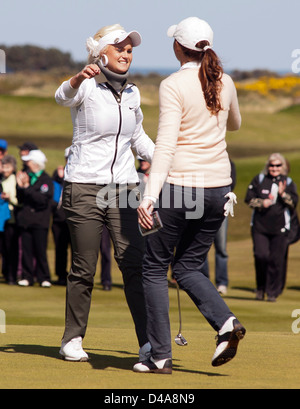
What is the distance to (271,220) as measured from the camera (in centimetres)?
1302

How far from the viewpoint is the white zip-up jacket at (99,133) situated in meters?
6.21

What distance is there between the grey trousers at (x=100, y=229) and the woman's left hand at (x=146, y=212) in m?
0.81

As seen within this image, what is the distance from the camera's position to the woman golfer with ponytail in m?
5.53

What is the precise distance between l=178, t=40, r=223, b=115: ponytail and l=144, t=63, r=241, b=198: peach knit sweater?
0.12 ft

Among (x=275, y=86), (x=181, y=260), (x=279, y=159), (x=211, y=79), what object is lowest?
(x=181, y=260)

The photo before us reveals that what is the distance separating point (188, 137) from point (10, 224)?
9.04 meters

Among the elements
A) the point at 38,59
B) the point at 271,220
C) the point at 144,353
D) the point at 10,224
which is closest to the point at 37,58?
the point at 38,59

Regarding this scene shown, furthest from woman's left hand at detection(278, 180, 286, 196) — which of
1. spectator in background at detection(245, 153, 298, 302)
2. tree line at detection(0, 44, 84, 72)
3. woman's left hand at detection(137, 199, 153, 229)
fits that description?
tree line at detection(0, 44, 84, 72)

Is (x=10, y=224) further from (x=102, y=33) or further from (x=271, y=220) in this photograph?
(x=102, y=33)

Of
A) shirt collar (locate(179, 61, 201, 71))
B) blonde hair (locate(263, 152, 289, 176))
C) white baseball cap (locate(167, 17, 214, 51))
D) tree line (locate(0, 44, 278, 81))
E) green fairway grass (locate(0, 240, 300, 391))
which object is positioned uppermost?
tree line (locate(0, 44, 278, 81))

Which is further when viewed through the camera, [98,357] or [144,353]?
[98,357]

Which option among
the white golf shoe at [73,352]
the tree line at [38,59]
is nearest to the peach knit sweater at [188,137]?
the white golf shoe at [73,352]

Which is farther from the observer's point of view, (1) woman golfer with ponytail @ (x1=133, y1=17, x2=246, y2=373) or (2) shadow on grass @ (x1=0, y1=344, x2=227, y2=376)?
(2) shadow on grass @ (x1=0, y1=344, x2=227, y2=376)

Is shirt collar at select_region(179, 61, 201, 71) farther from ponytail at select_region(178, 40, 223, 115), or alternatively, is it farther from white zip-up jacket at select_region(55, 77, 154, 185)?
white zip-up jacket at select_region(55, 77, 154, 185)
